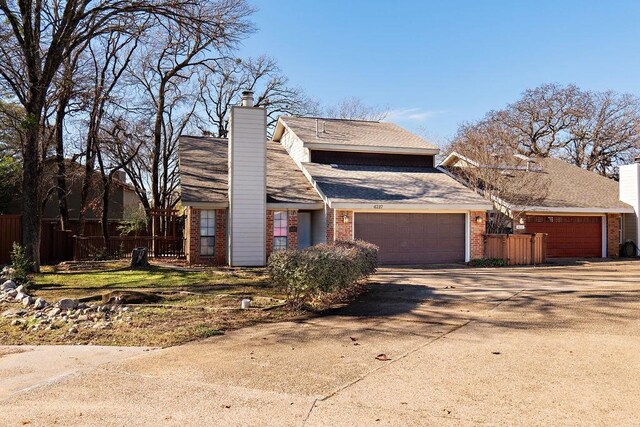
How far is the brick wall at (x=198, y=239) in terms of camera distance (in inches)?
682

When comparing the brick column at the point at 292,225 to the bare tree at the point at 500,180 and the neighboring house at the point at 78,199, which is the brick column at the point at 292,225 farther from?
the neighboring house at the point at 78,199

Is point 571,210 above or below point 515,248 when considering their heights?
above

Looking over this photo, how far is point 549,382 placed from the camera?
508 cm

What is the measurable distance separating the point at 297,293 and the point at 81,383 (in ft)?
14.5

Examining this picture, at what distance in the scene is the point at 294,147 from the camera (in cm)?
2322

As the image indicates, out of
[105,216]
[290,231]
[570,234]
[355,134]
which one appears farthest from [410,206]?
[105,216]

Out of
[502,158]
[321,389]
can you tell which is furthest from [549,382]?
[502,158]

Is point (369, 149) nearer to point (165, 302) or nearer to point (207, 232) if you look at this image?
point (207, 232)

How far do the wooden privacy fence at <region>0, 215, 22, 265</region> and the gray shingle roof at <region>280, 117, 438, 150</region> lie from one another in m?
11.3

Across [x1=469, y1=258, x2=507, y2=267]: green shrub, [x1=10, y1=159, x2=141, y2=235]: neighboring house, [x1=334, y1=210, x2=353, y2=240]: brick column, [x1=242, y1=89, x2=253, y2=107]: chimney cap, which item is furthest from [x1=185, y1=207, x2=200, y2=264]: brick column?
[x1=469, y1=258, x2=507, y2=267]: green shrub

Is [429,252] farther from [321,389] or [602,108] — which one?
[602,108]

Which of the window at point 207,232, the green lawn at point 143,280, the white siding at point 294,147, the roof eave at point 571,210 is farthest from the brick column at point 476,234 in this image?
the window at point 207,232

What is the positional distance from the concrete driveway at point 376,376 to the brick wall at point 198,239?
955cm

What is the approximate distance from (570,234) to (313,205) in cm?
1168
